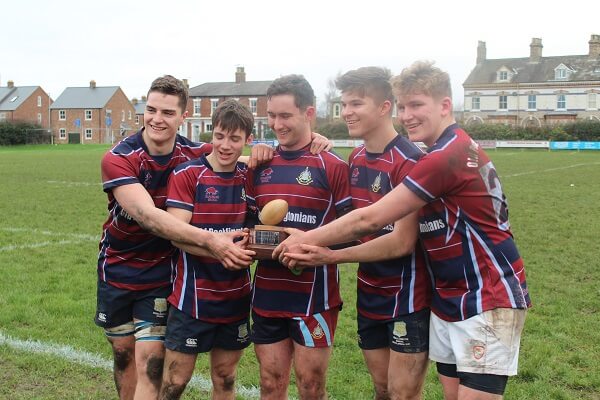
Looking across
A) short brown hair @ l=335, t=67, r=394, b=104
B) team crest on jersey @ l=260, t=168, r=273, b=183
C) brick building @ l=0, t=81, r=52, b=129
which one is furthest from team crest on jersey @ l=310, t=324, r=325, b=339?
brick building @ l=0, t=81, r=52, b=129

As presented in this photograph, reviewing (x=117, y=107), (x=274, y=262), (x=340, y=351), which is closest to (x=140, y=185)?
(x=274, y=262)

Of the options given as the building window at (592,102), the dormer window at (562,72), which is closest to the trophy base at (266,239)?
the building window at (592,102)

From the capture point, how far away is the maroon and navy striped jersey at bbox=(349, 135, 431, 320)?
3.32m

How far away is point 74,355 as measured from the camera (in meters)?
5.16

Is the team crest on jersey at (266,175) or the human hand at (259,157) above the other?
the human hand at (259,157)

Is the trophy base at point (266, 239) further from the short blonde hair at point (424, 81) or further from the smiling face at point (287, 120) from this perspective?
the short blonde hair at point (424, 81)

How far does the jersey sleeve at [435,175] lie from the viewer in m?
2.89

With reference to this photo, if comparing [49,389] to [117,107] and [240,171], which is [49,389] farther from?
[117,107]

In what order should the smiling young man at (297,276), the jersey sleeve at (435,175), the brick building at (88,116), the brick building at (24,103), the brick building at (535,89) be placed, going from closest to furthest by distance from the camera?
the jersey sleeve at (435,175)
the smiling young man at (297,276)
the brick building at (535,89)
the brick building at (24,103)
the brick building at (88,116)

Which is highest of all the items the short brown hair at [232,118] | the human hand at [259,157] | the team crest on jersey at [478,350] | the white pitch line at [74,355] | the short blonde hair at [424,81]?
the short blonde hair at [424,81]

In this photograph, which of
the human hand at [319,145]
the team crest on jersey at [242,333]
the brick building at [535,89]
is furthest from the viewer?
the brick building at [535,89]

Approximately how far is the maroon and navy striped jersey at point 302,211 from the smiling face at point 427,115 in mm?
558

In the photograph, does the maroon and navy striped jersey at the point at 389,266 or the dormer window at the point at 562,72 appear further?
the dormer window at the point at 562,72

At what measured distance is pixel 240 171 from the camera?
3686mm
